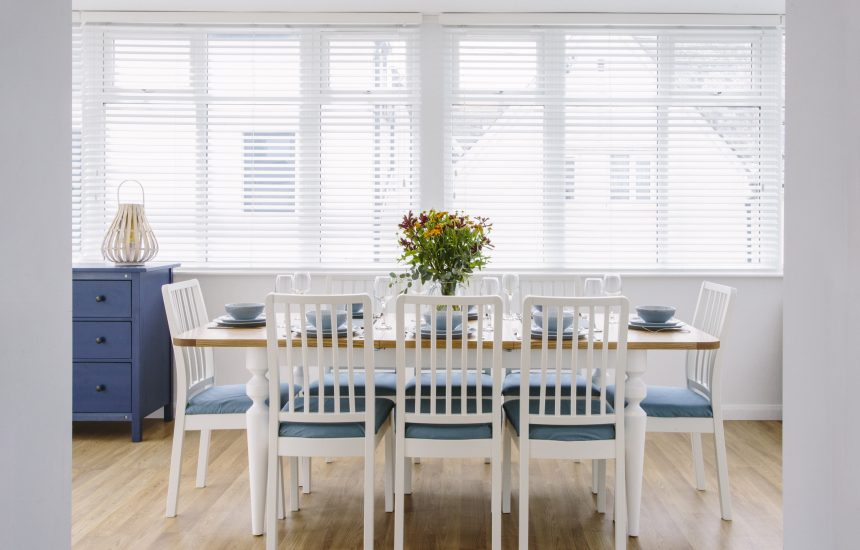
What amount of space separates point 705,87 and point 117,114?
4015 mm

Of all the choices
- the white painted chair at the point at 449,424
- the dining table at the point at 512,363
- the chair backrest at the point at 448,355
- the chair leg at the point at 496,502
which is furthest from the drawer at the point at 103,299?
the chair leg at the point at 496,502

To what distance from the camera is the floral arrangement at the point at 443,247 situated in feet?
9.55

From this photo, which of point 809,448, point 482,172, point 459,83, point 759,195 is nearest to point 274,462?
point 809,448

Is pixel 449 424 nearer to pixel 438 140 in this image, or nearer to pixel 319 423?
pixel 319 423

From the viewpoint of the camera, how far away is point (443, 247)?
2.93 meters

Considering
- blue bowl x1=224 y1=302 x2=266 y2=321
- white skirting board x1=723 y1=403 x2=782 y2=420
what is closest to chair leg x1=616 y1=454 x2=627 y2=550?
blue bowl x1=224 y1=302 x2=266 y2=321

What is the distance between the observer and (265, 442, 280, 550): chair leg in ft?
7.94

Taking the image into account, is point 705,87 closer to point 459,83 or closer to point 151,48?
point 459,83

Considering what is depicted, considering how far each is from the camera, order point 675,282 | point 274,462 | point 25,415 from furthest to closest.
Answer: point 675,282, point 274,462, point 25,415

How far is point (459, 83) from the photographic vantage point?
4449 millimetres

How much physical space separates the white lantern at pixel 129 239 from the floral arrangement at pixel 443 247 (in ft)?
6.65

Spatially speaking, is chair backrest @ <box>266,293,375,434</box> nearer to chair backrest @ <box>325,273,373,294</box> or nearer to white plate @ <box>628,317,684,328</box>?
chair backrest @ <box>325,273,373,294</box>

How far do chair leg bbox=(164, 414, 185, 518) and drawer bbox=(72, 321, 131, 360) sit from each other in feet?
4.45

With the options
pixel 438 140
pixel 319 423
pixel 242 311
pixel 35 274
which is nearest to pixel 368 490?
pixel 319 423
